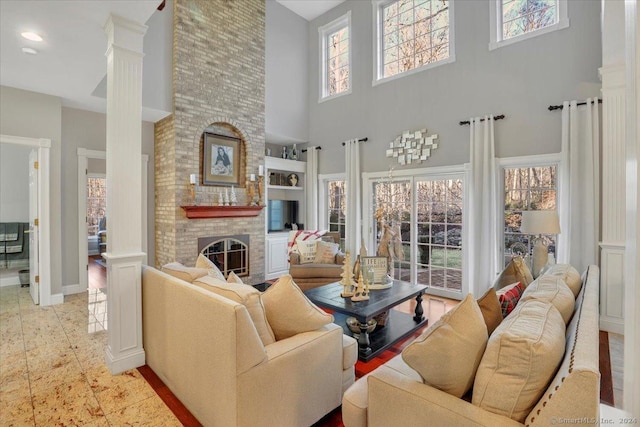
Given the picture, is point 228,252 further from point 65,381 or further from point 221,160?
point 65,381

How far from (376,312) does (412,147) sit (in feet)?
10.6

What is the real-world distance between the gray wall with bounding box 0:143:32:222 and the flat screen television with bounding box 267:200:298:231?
165 inches

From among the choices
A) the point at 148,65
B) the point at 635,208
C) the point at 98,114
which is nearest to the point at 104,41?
the point at 148,65

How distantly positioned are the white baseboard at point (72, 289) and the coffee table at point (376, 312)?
3784 mm

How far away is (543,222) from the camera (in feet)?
10.8

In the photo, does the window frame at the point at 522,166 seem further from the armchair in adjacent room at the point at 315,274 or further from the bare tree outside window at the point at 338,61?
the bare tree outside window at the point at 338,61

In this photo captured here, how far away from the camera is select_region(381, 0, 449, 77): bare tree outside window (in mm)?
5004

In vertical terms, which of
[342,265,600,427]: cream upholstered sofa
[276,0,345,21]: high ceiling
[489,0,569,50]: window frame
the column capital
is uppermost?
[276,0,345,21]: high ceiling

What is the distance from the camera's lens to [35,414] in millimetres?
2010

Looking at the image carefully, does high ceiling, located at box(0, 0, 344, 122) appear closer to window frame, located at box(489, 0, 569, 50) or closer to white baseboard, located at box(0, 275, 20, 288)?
white baseboard, located at box(0, 275, 20, 288)

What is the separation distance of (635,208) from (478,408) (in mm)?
811

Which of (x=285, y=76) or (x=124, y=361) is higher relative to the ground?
(x=285, y=76)

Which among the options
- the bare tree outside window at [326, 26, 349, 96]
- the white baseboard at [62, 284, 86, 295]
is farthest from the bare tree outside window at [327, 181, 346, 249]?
the white baseboard at [62, 284, 86, 295]

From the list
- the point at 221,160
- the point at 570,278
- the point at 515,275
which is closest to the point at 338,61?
the point at 221,160
